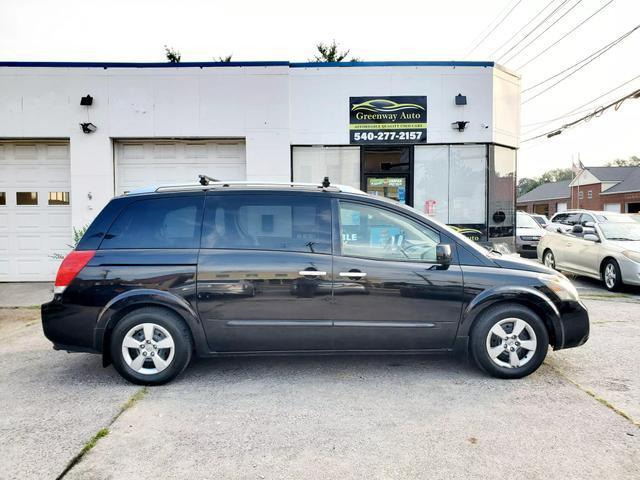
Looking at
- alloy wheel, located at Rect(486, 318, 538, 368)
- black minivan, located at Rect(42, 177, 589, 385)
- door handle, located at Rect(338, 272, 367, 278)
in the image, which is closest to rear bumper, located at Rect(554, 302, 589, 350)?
black minivan, located at Rect(42, 177, 589, 385)

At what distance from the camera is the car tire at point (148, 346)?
3822 millimetres

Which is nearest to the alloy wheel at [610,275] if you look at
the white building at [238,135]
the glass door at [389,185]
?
the white building at [238,135]

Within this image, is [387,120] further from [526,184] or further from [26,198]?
[526,184]

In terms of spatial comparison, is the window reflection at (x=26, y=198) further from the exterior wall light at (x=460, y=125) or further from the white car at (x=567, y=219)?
the white car at (x=567, y=219)

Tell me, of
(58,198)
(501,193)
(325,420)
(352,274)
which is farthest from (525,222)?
(325,420)

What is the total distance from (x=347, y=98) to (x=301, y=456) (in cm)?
835

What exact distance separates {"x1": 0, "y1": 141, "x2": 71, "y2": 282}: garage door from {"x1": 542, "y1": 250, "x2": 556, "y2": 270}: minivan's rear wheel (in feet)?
38.0

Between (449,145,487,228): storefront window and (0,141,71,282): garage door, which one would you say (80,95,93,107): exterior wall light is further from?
(449,145,487,228): storefront window

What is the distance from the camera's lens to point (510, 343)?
392cm

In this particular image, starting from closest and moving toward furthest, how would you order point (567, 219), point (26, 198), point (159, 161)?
point (26, 198), point (159, 161), point (567, 219)

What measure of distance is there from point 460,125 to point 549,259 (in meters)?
4.42

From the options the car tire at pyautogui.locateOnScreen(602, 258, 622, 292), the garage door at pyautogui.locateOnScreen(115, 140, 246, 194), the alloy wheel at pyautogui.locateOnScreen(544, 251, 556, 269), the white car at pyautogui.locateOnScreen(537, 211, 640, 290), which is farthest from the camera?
the alloy wheel at pyautogui.locateOnScreen(544, 251, 556, 269)

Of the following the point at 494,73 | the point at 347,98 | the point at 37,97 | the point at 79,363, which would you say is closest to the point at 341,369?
the point at 79,363

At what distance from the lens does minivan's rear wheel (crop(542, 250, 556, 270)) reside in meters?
11.0
